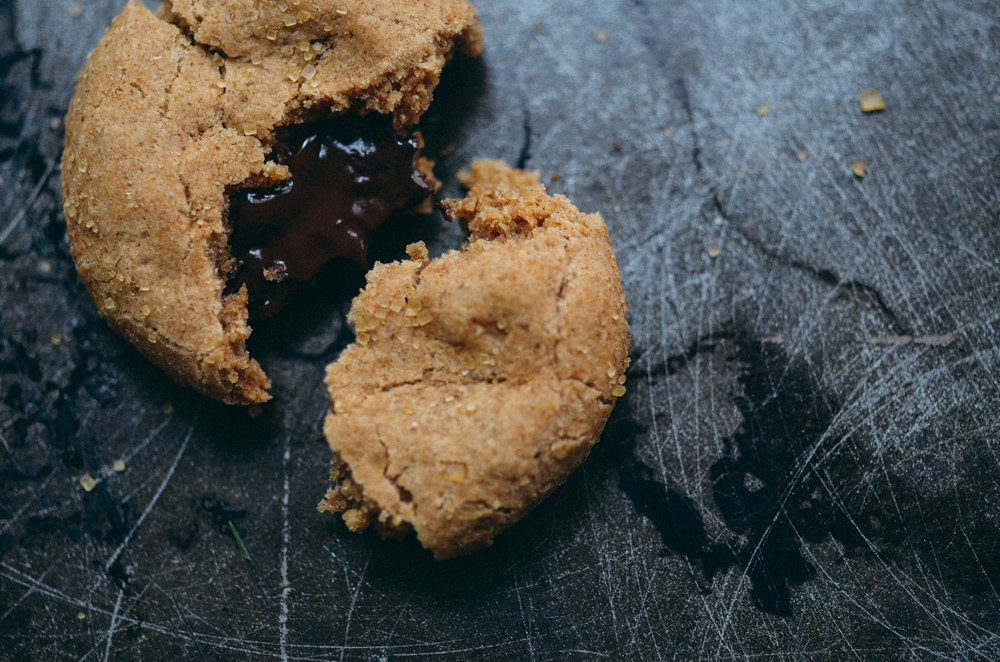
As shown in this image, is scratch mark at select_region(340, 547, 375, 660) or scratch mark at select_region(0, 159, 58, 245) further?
scratch mark at select_region(0, 159, 58, 245)

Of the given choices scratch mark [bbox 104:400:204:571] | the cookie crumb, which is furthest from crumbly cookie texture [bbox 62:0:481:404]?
the cookie crumb

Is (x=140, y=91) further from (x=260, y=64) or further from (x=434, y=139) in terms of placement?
(x=434, y=139)

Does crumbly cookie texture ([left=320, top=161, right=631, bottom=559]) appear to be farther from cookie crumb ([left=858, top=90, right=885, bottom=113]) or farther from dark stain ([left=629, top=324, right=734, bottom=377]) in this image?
cookie crumb ([left=858, top=90, right=885, bottom=113])

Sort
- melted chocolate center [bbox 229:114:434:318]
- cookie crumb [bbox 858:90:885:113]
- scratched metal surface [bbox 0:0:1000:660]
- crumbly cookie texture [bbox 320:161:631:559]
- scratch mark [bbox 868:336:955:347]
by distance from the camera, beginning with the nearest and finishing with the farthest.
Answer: crumbly cookie texture [bbox 320:161:631:559] → melted chocolate center [bbox 229:114:434:318] → scratched metal surface [bbox 0:0:1000:660] → scratch mark [bbox 868:336:955:347] → cookie crumb [bbox 858:90:885:113]

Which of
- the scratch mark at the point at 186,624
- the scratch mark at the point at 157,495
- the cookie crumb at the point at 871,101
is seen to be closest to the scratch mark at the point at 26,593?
the scratch mark at the point at 157,495

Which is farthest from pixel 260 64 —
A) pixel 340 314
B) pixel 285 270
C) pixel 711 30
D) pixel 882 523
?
pixel 882 523

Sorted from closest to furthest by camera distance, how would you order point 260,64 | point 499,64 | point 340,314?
1. point 260,64
2. point 340,314
3. point 499,64

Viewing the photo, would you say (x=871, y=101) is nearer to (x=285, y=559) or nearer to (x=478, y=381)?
(x=478, y=381)
